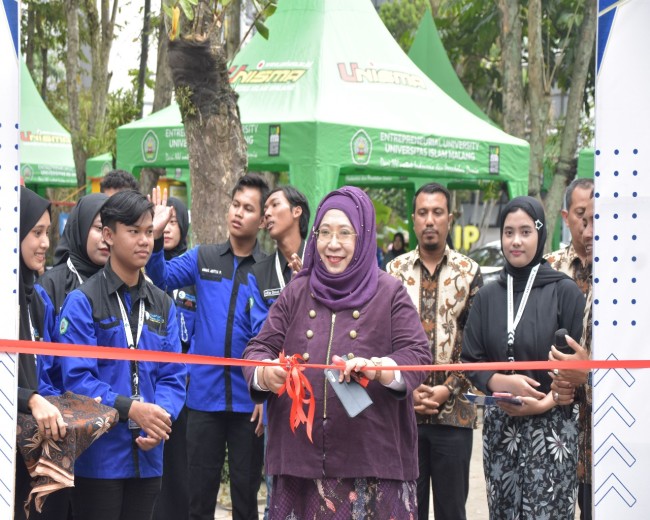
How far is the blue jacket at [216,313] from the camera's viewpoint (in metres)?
5.76

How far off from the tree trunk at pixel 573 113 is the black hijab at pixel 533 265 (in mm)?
11454

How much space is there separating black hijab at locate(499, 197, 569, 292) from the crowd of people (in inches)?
0.4

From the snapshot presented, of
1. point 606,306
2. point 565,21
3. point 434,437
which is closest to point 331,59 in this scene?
point 434,437

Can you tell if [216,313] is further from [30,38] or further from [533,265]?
[30,38]

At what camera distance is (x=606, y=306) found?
3.43 m

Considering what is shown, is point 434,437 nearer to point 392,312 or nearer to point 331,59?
point 392,312

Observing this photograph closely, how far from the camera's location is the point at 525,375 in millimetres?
5000

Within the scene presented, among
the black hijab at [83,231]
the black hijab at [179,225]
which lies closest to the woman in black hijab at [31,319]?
the black hijab at [83,231]

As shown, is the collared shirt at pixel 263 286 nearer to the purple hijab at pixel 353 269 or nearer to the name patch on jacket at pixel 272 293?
the name patch on jacket at pixel 272 293

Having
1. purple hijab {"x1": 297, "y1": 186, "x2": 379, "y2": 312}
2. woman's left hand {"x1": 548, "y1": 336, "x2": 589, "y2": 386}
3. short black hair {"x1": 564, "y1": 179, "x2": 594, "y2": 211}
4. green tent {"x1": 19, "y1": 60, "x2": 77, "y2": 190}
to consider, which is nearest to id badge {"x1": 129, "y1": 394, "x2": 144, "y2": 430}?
purple hijab {"x1": 297, "y1": 186, "x2": 379, "y2": 312}

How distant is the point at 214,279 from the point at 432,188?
1.36 meters

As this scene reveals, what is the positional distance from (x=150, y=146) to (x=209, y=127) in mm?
3679

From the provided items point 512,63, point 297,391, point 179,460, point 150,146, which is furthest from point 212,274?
point 512,63

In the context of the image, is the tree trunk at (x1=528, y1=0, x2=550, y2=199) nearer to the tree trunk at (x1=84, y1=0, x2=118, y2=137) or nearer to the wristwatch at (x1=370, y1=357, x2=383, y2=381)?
the tree trunk at (x1=84, y1=0, x2=118, y2=137)
